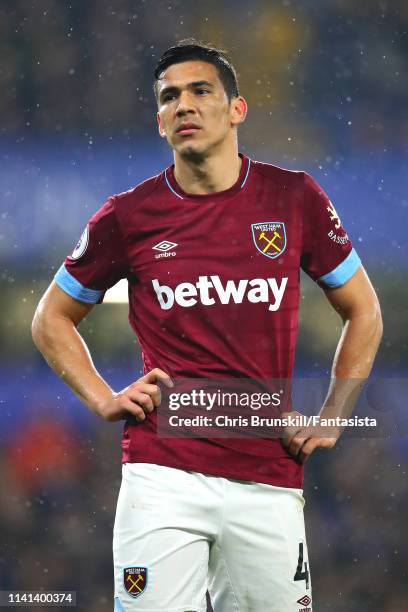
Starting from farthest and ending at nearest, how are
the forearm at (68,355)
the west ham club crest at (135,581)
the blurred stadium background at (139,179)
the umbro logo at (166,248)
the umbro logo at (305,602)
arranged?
1. the blurred stadium background at (139,179)
2. the forearm at (68,355)
3. the umbro logo at (166,248)
4. the umbro logo at (305,602)
5. the west ham club crest at (135,581)

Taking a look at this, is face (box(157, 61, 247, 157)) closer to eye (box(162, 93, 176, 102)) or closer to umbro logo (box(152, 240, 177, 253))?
eye (box(162, 93, 176, 102))

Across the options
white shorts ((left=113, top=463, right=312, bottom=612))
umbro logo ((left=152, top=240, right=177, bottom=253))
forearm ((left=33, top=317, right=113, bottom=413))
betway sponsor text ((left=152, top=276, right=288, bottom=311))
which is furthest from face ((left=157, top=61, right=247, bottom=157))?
white shorts ((left=113, top=463, right=312, bottom=612))

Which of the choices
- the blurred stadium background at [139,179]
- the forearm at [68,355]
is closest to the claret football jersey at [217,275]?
the forearm at [68,355]

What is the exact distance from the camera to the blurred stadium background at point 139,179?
5301 mm

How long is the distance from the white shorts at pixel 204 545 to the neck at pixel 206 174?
790 millimetres

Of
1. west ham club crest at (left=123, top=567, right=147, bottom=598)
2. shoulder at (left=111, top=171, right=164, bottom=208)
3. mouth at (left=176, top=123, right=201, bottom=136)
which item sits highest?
mouth at (left=176, top=123, right=201, bottom=136)

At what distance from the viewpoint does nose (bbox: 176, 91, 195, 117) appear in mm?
2663

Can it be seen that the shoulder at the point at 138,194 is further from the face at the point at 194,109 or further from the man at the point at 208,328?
the face at the point at 194,109

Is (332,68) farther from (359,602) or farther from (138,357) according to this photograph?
(359,602)

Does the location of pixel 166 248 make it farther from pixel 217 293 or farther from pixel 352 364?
pixel 352 364

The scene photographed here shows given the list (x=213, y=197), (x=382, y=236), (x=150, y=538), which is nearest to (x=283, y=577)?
(x=150, y=538)

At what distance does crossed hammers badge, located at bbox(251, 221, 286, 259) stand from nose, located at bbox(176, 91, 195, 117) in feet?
1.18

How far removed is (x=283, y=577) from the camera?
2469 mm

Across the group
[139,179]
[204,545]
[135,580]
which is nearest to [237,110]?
[204,545]
